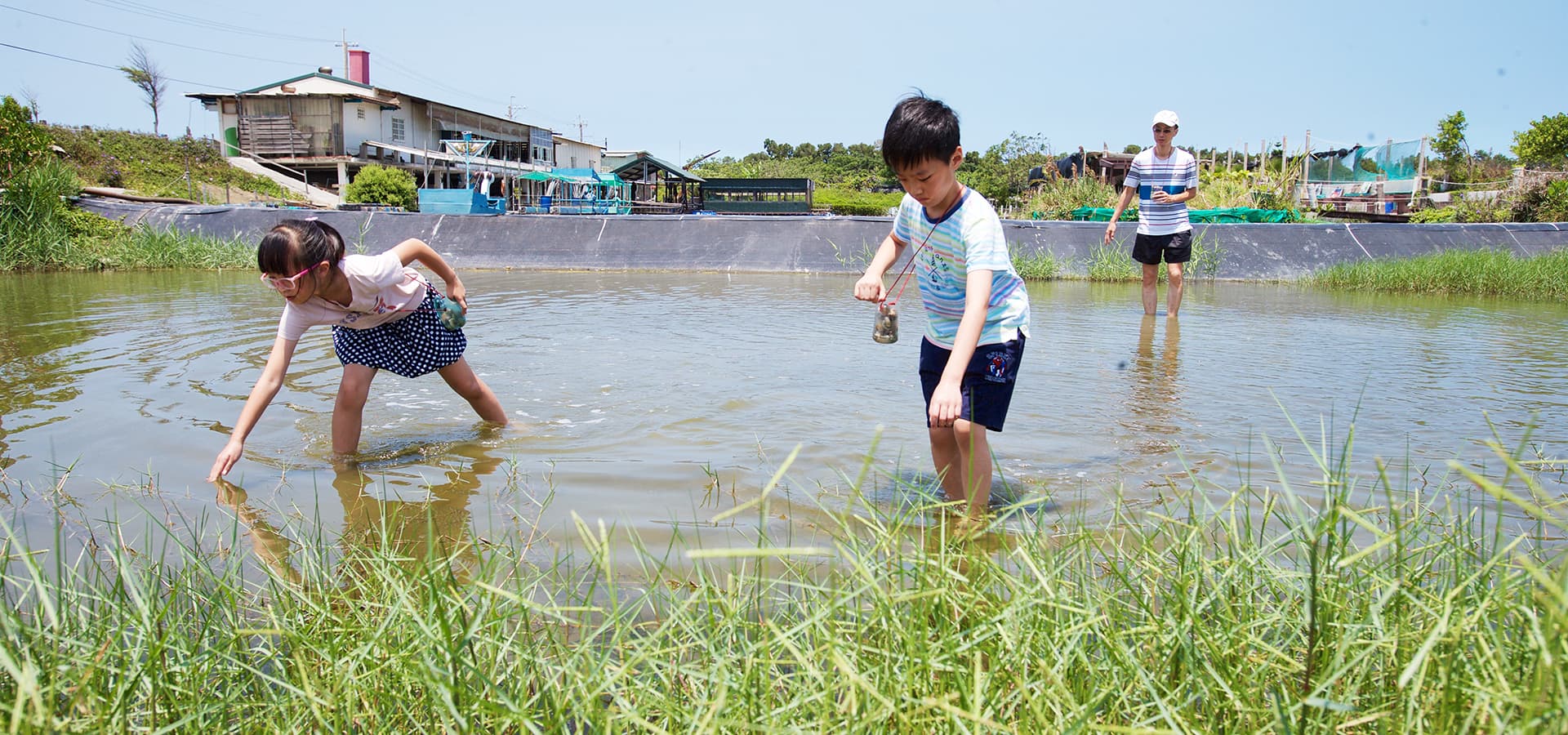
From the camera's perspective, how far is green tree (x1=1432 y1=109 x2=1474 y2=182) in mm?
37469

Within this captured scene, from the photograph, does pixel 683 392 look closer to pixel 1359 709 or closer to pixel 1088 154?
pixel 1359 709

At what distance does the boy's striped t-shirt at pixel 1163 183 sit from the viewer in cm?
765

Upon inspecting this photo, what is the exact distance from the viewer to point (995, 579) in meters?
2.02

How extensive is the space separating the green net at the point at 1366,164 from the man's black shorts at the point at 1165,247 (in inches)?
1006

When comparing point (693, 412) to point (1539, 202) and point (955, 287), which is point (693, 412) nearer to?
point (955, 287)

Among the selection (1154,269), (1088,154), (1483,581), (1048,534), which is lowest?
(1048,534)

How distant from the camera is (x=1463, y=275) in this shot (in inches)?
410

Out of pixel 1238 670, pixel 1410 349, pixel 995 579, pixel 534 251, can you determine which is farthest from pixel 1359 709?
pixel 534 251

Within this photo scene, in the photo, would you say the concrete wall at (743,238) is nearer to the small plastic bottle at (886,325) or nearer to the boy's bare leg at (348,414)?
the boy's bare leg at (348,414)

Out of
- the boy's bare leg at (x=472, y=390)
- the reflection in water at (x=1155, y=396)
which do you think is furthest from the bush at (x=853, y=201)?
the boy's bare leg at (x=472, y=390)

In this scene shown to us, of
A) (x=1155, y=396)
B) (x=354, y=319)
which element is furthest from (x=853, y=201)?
(x=354, y=319)

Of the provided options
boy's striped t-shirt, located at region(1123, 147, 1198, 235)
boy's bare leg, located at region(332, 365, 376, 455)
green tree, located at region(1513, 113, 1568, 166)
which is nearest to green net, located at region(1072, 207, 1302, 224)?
boy's striped t-shirt, located at region(1123, 147, 1198, 235)

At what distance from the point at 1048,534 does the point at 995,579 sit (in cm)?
91

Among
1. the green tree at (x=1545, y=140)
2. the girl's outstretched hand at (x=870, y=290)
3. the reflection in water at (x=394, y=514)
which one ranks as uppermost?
the green tree at (x=1545, y=140)
